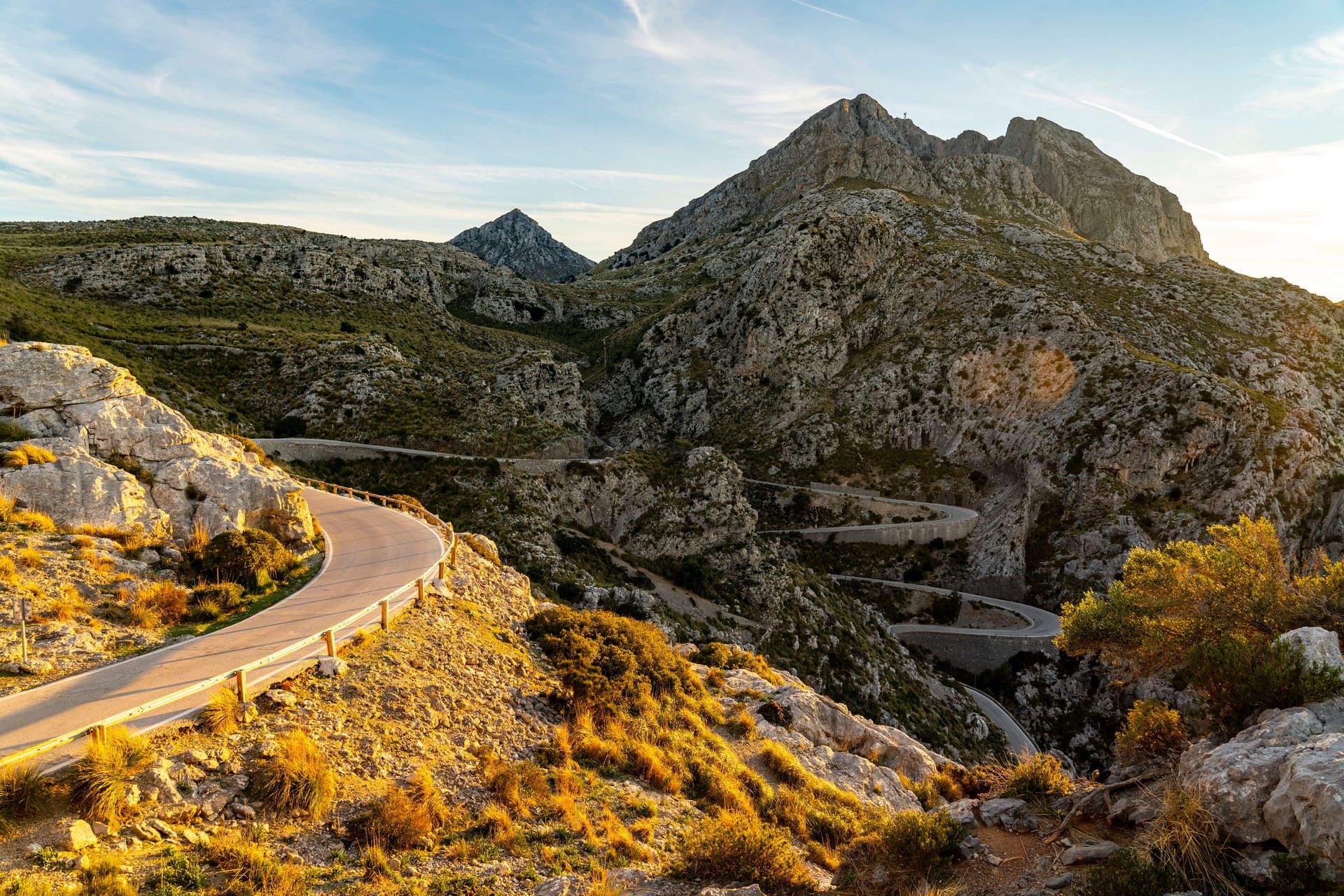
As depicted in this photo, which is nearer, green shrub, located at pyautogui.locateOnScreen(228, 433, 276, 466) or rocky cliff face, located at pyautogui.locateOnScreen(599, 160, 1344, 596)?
green shrub, located at pyautogui.locateOnScreen(228, 433, 276, 466)

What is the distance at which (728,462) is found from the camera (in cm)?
5672

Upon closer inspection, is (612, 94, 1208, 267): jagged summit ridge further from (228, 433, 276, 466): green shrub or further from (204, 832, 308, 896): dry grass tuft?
(204, 832, 308, 896): dry grass tuft

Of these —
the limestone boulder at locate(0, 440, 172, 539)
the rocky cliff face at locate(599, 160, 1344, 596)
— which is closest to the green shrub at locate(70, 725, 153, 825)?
the limestone boulder at locate(0, 440, 172, 539)

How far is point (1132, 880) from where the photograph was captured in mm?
9383

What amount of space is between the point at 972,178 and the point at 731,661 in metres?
178

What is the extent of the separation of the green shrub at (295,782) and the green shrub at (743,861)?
20.6ft

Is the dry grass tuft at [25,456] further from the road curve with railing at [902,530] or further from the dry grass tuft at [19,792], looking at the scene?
the road curve with railing at [902,530]

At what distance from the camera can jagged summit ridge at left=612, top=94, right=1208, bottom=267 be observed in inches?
6230

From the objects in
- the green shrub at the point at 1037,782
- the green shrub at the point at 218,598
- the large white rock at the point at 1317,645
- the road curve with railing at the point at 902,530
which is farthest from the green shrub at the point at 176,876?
the road curve with railing at the point at 902,530

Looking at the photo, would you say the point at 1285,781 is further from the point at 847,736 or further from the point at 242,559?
the point at 242,559

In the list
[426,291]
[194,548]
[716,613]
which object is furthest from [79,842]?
[426,291]

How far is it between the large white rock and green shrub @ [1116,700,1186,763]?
3.44m

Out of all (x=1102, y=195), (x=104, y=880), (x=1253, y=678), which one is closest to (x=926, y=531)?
(x=1253, y=678)

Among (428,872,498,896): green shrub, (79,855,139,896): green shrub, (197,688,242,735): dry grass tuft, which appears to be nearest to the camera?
(79,855,139,896): green shrub
